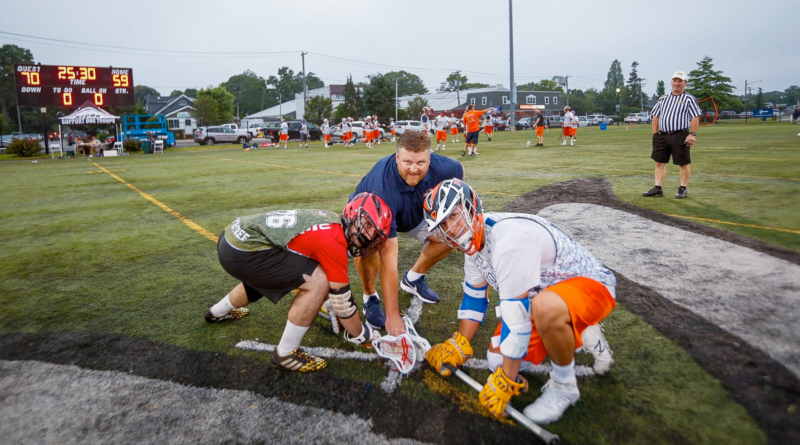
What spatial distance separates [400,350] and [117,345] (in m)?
2.23

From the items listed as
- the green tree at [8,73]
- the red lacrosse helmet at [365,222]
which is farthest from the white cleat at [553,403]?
the green tree at [8,73]

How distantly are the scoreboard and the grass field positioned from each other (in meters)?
17.8

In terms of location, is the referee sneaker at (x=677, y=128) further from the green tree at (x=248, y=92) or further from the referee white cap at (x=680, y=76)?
the green tree at (x=248, y=92)

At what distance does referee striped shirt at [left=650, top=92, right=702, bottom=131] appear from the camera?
801 cm

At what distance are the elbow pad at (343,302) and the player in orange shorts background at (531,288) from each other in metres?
0.85

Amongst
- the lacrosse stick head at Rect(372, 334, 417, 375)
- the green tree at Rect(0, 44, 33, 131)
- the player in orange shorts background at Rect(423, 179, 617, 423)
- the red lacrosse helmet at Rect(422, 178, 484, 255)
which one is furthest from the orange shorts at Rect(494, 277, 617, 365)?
the green tree at Rect(0, 44, 33, 131)

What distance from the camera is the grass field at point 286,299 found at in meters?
2.68

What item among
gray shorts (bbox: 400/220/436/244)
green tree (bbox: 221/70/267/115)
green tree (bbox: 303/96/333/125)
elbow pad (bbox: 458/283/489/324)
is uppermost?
green tree (bbox: 221/70/267/115)

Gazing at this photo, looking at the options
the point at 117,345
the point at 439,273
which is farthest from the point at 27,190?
the point at 439,273

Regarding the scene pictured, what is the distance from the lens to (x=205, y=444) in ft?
8.27

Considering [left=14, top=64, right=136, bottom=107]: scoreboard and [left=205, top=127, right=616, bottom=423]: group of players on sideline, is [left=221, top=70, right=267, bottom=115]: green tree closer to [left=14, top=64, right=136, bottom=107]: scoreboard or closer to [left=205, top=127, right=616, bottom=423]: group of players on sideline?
[left=14, top=64, right=136, bottom=107]: scoreboard

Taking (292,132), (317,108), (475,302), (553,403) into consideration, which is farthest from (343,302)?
(317,108)

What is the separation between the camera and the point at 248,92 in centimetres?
11925

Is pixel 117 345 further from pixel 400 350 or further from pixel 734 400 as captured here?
pixel 734 400
